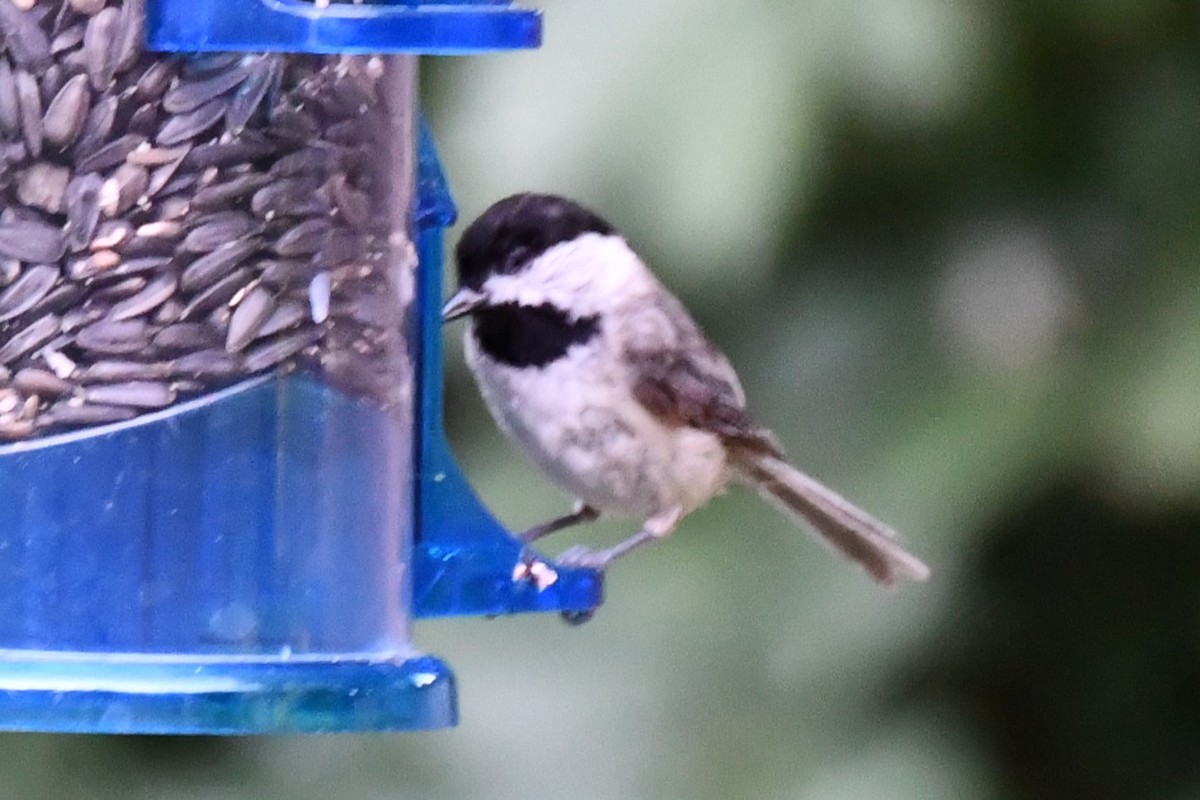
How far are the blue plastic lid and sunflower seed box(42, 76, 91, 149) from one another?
7 cm

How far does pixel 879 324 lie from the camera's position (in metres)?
3.10

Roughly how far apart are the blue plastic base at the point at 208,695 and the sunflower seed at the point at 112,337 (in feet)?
0.87

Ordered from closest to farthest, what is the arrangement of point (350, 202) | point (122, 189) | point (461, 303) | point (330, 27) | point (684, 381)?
point (330, 27), point (122, 189), point (350, 202), point (461, 303), point (684, 381)

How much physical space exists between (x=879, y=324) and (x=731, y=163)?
76 centimetres

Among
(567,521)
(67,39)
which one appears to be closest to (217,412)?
(67,39)

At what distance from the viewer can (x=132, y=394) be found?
6.34ft

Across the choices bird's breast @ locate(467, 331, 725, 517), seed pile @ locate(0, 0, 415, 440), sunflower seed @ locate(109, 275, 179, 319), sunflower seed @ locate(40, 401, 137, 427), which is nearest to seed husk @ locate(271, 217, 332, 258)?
seed pile @ locate(0, 0, 415, 440)

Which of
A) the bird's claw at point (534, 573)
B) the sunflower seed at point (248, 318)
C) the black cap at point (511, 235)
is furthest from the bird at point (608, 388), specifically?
the sunflower seed at point (248, 318)

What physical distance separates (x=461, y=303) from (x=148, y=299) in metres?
0.55

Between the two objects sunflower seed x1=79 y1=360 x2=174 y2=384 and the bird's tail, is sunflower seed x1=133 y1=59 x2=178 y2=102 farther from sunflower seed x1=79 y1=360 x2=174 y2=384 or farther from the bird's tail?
the bird's tail

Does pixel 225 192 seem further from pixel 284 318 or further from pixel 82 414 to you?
pixel 82 414

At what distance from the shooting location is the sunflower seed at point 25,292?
75.7 inches

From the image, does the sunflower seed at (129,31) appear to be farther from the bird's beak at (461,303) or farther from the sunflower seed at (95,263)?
the bird's beak at (461,303)

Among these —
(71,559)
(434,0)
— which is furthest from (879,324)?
(71,559)
